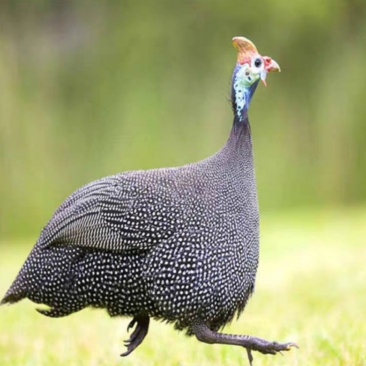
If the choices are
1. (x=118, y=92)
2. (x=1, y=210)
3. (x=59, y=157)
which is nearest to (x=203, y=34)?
(x=118, y=92)

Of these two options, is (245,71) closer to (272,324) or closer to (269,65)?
(269,65)

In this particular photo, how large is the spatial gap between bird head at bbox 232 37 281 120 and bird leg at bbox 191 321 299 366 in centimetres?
90

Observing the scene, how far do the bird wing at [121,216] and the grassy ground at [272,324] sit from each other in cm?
82

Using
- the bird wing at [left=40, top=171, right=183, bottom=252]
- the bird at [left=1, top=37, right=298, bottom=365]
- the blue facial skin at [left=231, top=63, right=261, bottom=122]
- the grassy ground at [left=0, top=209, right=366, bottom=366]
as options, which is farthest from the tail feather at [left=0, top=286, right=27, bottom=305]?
the blue facial skin at [left=231, top=63, right=261, bottom=122]

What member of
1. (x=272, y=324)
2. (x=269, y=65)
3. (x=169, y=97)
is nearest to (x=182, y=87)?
(x=169, y=97)

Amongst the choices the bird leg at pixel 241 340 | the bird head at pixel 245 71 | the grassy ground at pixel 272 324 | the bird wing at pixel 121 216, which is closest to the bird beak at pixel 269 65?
the bird head at pixel 245 71

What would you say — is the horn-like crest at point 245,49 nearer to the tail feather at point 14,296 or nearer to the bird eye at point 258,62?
the bird eye at point 258,62

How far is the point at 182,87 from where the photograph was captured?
1348 cm

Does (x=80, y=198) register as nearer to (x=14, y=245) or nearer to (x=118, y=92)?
(x=14, y=245)

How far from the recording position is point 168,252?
3475 millimetres

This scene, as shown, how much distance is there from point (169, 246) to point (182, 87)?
10140mm

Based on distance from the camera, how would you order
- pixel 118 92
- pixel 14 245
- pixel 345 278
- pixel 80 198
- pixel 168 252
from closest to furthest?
pixel 168 252 < pixel 80 198 < pixel 345 278 < pixel 14 245 < pixel 118 92

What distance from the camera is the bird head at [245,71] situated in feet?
12.2

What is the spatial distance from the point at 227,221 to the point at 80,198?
2.17ft
